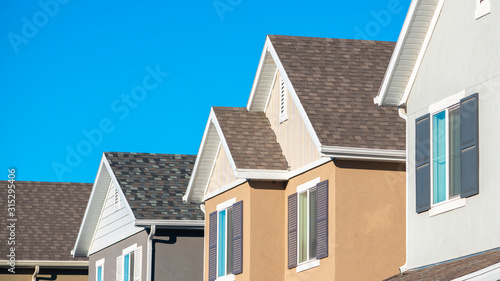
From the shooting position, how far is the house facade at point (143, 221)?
2727 centimetres

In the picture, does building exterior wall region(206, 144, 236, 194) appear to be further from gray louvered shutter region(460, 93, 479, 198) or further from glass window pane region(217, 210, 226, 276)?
gray louvered shutter region(460, 93, 479, 198)

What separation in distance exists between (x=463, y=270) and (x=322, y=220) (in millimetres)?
5977

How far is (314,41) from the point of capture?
2281 centimetres

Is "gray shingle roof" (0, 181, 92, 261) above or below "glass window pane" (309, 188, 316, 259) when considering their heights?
above

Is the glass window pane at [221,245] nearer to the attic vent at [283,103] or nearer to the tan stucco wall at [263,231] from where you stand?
the tan stucco wall at [263,231]

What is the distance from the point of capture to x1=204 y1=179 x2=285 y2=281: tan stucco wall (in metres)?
21.0

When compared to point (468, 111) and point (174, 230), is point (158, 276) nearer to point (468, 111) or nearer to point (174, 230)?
point (174, 230)

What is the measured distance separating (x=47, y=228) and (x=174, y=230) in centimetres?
1117

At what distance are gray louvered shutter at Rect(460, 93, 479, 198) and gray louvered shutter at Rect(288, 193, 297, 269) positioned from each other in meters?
5.91

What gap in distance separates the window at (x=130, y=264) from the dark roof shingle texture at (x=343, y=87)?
9039 mm

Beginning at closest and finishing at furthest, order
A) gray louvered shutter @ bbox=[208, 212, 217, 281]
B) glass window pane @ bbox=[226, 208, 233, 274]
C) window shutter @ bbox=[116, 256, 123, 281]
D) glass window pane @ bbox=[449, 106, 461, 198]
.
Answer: glass window pane @ bbox=[449, 106, 461, 198] < glass window pane @ bbox=[226, 208, 233, 274] < gray louvered shutter @ bbox=[208, 212, 217, 281] < window shutter @ bbox=[116, 256, 123, 281]

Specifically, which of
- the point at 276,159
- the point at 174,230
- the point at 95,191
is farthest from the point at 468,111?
the point at 95,191

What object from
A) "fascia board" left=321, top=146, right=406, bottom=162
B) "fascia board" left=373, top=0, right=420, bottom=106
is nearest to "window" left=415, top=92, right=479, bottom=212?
"fascia board" left=373, top=0, right=420, bottom=106

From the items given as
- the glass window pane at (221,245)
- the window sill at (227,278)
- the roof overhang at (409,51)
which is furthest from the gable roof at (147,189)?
the roof overhang at (409,51)
